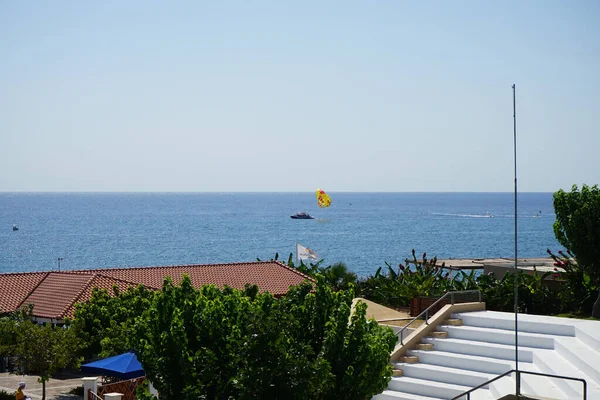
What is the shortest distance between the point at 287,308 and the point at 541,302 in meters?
13.9

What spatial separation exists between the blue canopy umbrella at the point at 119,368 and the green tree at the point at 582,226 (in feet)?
44.4

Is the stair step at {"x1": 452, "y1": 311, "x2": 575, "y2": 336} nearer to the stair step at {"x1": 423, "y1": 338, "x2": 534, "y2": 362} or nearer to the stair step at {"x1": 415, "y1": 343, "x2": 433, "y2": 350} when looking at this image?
the stair step at {"x1": 423, "y1": 338, "x2": 534, "y2": 362}

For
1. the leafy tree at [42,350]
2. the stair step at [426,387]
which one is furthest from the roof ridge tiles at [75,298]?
the stair step at [426,387]

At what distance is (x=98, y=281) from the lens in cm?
3775

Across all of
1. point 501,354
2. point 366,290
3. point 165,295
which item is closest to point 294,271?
point 366,290

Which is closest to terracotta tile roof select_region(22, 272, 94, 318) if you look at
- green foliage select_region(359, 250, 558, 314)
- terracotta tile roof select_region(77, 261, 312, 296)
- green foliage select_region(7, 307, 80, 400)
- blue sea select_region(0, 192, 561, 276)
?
terracotta tile roof select_region(77, 261, 312, 296)

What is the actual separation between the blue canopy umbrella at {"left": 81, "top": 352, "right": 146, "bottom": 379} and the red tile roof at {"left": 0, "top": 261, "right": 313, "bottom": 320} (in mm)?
12342

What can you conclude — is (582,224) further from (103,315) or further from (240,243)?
(240,243)

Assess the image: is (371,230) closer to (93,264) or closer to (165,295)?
(93,264)

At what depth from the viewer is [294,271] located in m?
47.0

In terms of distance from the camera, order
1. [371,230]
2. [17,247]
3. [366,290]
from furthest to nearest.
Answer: [371,230]
[17,247]
[366,290]

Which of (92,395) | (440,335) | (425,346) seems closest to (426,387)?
(425,346)

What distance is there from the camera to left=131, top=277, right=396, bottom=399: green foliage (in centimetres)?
1492

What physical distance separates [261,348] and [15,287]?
29.0 m
